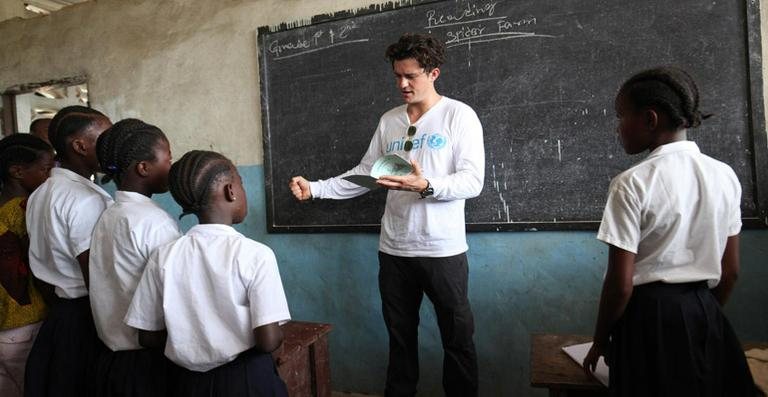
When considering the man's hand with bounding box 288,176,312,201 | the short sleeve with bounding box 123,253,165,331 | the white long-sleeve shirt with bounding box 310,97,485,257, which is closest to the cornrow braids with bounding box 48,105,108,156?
the short sleeve with bounding box 123,253,165,331

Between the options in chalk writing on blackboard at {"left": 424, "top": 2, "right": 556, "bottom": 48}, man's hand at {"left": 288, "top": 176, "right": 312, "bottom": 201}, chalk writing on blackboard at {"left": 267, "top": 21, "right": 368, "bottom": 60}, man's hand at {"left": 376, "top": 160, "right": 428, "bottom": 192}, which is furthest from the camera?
chalk writing on blackboard at {"left": 267, "top": 21, "right": 368, "bottom": 60}

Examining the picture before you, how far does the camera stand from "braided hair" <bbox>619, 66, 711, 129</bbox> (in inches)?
43.5

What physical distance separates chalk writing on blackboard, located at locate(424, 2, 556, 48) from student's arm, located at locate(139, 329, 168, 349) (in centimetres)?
180

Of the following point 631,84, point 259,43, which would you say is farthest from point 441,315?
point 259,43

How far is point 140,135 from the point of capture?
4.53 ft

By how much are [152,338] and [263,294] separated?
1.18 ft

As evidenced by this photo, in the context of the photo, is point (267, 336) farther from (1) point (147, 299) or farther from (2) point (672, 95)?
(2) point (672, 95)

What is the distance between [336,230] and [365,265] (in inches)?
10.1

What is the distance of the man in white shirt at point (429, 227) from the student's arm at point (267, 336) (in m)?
0.81

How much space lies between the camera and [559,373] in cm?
130

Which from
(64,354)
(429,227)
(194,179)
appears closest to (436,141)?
(429,227)

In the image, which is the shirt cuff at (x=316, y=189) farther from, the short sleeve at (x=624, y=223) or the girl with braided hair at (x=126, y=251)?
the short sleeve at (x=624, y=223)

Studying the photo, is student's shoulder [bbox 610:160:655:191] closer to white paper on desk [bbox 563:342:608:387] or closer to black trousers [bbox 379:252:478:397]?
white paper on desk [bbox 563:342:608:387]

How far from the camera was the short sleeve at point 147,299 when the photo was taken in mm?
1197
